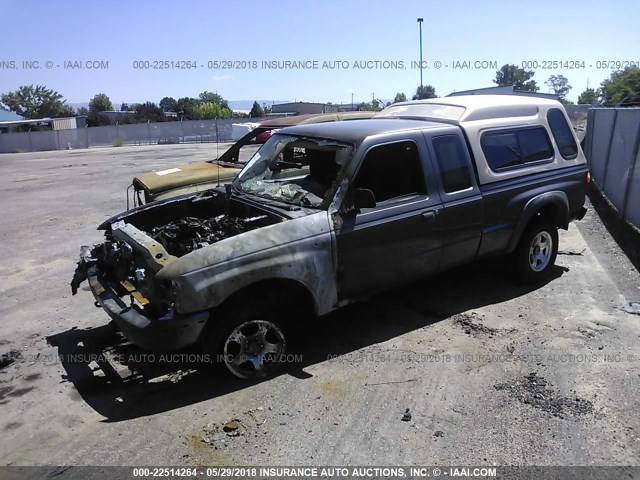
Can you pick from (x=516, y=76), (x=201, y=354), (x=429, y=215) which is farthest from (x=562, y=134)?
(x=516, y=76)

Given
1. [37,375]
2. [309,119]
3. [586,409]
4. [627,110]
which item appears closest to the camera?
[586,409]

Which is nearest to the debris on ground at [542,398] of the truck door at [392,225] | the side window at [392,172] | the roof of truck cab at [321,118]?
the truck door at [392,225]

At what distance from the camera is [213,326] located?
3.80 m

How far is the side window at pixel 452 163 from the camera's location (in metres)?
4.89

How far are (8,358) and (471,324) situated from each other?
4.23 meters

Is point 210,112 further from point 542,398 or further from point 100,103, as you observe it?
point 542,398

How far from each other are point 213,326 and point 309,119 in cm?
726

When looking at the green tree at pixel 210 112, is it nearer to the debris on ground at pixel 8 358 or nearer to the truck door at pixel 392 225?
the debris on ground at pixel 8 358

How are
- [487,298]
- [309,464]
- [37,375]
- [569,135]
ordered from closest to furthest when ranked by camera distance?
[309,464], [37,375], [487,298], [569,135]

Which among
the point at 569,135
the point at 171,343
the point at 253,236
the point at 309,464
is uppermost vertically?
the point at 569,135

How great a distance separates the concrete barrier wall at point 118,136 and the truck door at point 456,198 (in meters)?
41.0

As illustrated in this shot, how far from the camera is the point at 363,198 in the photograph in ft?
13.8

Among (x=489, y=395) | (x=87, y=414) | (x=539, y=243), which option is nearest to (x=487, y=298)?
(x=539, y=243)

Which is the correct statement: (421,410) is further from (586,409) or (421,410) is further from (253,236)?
(253,236)
